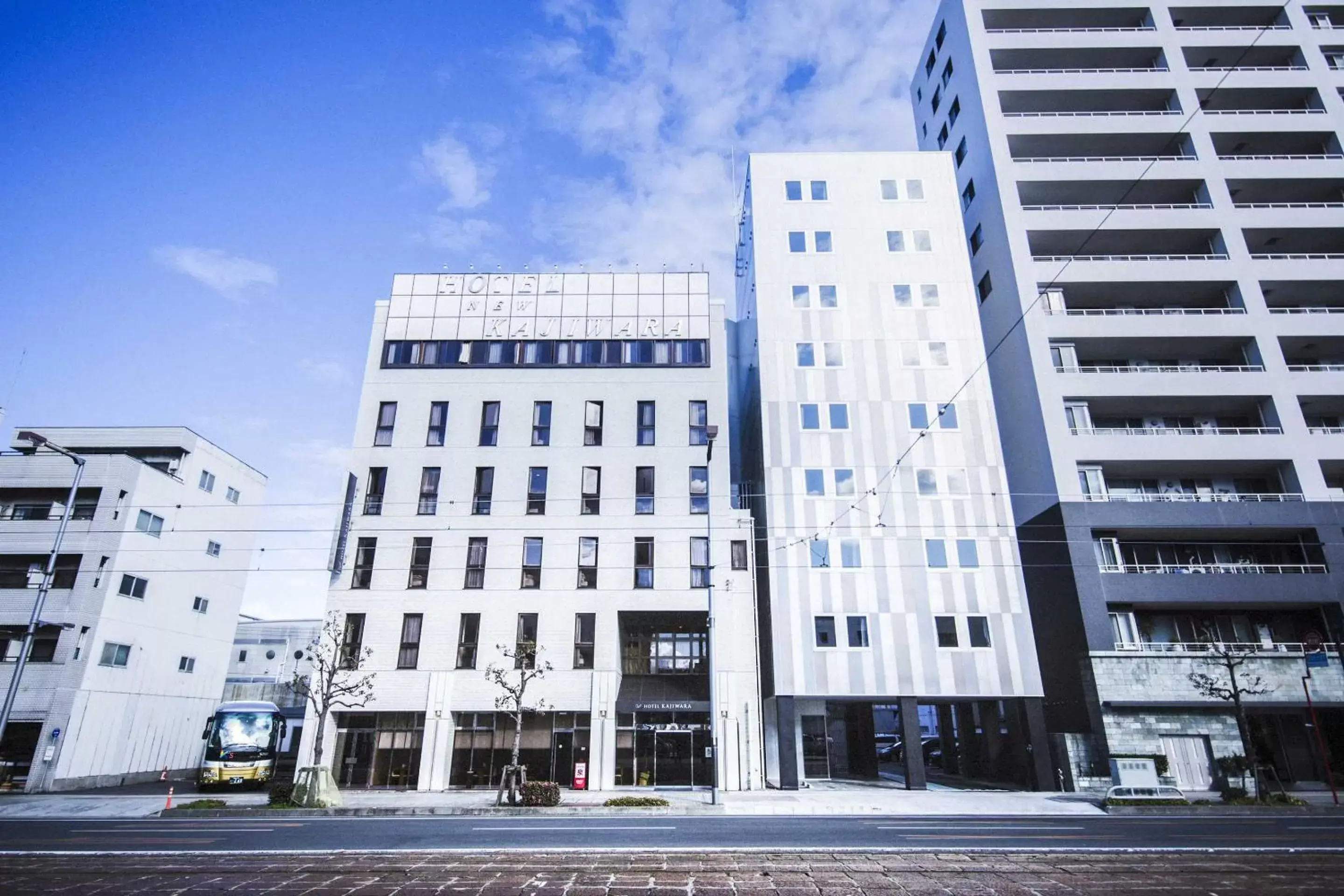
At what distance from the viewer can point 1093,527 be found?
1298 inches

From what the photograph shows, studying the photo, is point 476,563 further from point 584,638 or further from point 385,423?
point 385,423

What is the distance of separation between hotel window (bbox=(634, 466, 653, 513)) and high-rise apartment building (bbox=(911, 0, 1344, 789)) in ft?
64.5

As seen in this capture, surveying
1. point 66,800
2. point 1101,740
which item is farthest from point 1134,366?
point 66,800

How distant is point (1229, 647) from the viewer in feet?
102

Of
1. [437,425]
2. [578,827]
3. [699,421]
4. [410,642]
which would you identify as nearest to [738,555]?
[699,421]

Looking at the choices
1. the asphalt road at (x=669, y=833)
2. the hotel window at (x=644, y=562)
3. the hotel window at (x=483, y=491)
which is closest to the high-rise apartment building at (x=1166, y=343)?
the asphalt road at (x=669, y=833)

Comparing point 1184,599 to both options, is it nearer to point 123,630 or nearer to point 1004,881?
point 1004,881

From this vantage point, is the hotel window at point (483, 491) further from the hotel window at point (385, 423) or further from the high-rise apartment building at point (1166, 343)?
the high-rise apartment building at point (1166, 343)

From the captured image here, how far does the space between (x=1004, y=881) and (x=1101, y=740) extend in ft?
78.4

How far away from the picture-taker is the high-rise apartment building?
31.6 meters

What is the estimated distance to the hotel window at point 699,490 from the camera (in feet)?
115

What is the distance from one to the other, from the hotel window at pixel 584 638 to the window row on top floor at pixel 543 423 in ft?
30.3

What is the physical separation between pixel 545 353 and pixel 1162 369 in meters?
35.2

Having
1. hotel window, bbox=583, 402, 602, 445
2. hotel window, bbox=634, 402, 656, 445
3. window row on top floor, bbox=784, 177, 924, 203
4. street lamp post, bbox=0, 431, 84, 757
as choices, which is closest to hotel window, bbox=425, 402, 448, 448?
hotel window, bbox=583, 402, 602, 445
